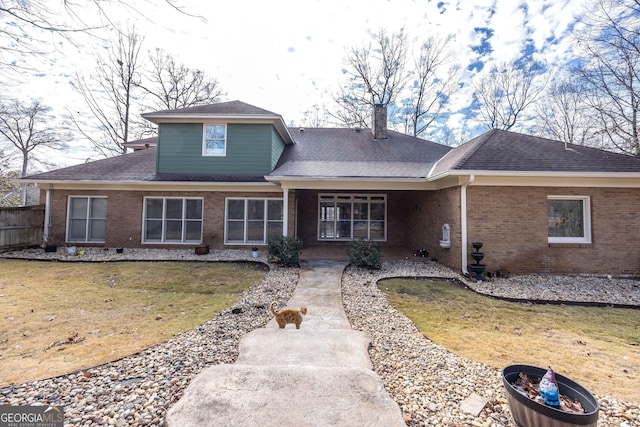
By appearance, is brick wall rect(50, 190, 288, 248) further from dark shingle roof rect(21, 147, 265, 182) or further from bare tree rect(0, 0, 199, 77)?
bare tree rect(0, 0, 199, 77)

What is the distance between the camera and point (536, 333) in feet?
14.4

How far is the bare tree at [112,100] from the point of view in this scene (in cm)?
1883

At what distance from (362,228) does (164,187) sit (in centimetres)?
879

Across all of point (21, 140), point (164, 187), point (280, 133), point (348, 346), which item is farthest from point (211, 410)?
point (21, 140)

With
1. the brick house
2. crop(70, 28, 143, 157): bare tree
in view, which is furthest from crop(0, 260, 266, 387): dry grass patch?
crop(70, 28, 143, 157): bare tree

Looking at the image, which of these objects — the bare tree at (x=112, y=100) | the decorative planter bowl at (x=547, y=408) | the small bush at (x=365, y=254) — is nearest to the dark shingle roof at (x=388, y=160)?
the small bush at (x=365, y=254)

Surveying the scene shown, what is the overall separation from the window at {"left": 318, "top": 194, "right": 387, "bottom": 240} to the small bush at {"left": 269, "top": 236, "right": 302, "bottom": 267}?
4.64m

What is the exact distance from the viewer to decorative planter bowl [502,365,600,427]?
1.84 m

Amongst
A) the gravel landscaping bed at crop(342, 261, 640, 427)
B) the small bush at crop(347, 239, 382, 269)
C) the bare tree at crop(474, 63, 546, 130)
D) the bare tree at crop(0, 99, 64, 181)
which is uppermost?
the bare tree at crop(474, 63, 546, 130)

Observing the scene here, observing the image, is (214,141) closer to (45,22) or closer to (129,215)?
(129,215)

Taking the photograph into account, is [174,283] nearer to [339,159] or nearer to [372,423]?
[372,423]

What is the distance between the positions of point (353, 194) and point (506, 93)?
1672 cm

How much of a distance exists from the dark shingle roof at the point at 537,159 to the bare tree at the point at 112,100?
21.3 m

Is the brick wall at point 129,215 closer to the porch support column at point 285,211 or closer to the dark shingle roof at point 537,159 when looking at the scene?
the porch support column at point 285,211
